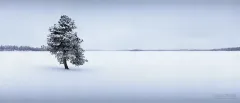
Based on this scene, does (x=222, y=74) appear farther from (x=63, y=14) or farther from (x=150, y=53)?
(x=63, y=14)

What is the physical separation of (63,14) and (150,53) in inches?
18.8

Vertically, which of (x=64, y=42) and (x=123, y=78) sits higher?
(x=64, y=42)

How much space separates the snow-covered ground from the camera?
7.13ft

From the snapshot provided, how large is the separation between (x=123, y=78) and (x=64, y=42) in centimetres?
35

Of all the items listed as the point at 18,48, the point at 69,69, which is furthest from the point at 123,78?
the point at 18,48

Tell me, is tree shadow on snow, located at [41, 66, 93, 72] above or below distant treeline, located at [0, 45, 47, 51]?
below

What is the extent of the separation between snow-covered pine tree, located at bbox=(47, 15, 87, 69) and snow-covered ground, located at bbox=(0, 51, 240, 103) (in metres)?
0.03

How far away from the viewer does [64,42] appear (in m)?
2.21

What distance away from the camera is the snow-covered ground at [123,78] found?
217cm

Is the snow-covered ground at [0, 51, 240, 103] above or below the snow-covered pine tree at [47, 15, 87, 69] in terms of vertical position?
below

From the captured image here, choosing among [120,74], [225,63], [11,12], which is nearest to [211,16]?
[225,63]

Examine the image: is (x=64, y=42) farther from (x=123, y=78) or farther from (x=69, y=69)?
(x=123, y=78)

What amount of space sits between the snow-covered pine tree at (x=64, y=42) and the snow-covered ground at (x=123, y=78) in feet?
0.11

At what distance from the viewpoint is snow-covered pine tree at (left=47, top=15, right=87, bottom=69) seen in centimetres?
219
